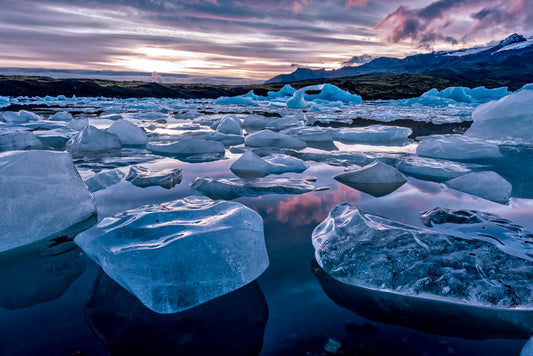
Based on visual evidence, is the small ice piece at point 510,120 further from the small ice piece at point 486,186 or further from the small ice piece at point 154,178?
the small ice piece at point 154,178

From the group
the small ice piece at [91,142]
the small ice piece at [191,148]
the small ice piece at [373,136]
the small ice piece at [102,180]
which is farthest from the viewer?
the small ice piece at [373,136]

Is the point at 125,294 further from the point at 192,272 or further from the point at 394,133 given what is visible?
the point at 394,133

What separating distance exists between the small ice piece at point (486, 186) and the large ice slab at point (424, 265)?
1.21 meters

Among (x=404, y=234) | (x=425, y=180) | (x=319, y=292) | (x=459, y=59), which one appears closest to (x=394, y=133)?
(x=425, y=180)

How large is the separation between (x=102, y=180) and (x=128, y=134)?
2.66 metres

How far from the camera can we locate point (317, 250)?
1.53 meters

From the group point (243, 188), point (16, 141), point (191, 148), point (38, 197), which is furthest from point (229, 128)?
point (38, 197)

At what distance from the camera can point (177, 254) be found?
4.22ft

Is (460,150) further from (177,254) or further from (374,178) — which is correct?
(177,254)

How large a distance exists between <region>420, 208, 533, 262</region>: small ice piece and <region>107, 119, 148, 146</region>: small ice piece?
449cm

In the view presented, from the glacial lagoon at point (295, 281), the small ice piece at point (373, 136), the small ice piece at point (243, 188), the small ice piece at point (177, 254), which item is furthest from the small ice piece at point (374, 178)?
the small ice piece at point (373, 136)

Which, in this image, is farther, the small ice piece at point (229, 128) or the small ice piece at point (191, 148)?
the small ice piece at point (229, 128)

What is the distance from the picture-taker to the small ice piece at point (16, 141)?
4.07 metres

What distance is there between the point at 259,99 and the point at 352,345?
3330cm
